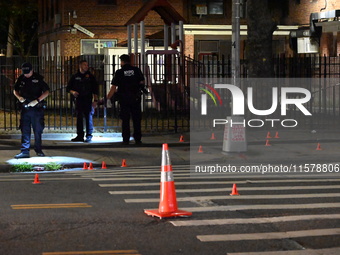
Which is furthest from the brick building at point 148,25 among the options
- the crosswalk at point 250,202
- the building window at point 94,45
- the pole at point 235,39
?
the crosswalk at point 250,202

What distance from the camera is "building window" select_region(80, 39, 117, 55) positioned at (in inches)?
1755

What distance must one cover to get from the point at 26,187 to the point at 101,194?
4.53 feet

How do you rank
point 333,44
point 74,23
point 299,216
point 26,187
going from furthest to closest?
1. point 74,23
2. point 333,44
3. point 26,187
4. point 299,216

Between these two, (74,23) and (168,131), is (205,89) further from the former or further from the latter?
(74,23)

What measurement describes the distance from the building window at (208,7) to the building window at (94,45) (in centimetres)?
486

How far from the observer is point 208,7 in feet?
151

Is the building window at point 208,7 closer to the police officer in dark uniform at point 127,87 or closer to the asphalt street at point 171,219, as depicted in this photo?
the police officer in dark uniform at point 127,87

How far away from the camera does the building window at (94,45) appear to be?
44.6 meters

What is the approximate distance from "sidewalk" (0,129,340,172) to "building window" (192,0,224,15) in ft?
79.1

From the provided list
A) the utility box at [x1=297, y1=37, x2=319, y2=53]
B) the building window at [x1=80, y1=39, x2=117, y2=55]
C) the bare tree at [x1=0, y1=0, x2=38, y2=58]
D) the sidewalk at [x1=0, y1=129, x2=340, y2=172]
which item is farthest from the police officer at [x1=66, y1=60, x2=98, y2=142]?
the bare tree at [x1=0, y1=0, x2=38, y2=58]

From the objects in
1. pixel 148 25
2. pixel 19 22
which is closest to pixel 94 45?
pixel 148 25

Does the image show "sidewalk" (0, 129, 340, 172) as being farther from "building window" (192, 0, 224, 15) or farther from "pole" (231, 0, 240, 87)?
"building window" (192, 0, 224, 15)

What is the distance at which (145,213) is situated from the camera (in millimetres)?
9836

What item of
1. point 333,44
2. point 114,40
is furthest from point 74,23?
point 333,44
